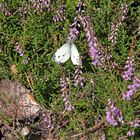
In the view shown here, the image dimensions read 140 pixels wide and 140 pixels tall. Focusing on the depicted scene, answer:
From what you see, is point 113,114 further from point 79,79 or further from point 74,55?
point 74,55

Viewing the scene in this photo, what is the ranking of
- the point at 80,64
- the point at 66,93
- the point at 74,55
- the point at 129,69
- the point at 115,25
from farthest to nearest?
the point at 115,25
the point at 74,55
the point at 80,64
the point at 66,93
the point at 129,69

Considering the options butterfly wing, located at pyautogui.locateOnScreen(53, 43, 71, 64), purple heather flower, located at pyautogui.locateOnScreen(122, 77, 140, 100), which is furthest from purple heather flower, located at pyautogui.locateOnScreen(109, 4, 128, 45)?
purple heather flower, located at pyautogui.locateOnScreen(122, 77, 140, 100)

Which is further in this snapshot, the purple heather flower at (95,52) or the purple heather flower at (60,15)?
the purple heather flower at (60,15)

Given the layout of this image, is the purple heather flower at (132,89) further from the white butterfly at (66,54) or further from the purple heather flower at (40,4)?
the purple heather flower at (40,4)

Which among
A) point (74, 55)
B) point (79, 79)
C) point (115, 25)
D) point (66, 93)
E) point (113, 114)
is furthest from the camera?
point (115, 25)

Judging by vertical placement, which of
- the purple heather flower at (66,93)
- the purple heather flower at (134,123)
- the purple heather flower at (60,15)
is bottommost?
the purple heather flower at (134,123)

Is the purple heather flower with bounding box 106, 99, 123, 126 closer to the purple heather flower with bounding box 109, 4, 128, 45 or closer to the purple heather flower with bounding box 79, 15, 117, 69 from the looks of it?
the purple heather flower with bounding box 79, 15, 117, 69

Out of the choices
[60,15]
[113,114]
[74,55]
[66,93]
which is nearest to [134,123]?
[113,114]

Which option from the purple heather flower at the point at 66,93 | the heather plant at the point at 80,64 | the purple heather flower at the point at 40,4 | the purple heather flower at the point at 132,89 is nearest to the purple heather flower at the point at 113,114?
the heather plant at the point at 80,64
